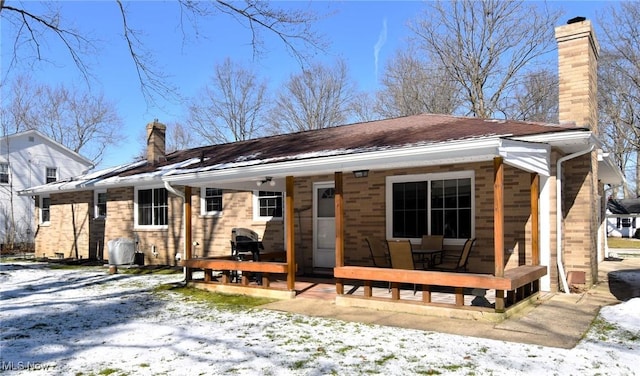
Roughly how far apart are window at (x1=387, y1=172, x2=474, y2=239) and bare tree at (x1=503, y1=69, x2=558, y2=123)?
19.6 m

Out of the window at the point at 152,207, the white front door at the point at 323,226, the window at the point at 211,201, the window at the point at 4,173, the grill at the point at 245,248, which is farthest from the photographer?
the window at the point at 4,173

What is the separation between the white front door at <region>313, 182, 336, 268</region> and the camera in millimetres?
11273

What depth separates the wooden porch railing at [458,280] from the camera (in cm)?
625

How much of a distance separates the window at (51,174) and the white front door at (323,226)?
20539 mm

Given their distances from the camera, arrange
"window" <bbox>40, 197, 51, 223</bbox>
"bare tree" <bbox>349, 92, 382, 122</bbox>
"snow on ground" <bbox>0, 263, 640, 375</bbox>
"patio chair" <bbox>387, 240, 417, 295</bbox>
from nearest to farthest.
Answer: "snow on ground" <bbox>0, 263, 640, 375</bbox> → "patio chair" <bbox>387, 240, 417, 295</bbox> → "window" <bbox>40, 197, 51, 223</bbox> → "bare tree" <bbox>349, 92, 382, 122</bbox>

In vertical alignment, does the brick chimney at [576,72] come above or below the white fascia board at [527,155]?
above

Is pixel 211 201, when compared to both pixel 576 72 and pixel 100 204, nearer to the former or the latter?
pixel 100 204

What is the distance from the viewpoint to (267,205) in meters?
12.3

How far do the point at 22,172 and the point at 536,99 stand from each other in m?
27.9

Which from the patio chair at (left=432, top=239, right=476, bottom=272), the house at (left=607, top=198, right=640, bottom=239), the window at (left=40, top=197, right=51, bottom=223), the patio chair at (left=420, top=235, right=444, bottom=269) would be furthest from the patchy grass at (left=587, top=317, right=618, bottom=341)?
the house at (left=607, top=198, right=640, bottom=239)

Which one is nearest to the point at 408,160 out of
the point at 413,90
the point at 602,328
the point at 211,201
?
the point at 602,328

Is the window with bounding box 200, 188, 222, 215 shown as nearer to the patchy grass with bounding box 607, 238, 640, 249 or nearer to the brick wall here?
the brick wall

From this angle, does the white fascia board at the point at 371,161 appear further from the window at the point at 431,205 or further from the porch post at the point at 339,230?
the window at the point at 431,205

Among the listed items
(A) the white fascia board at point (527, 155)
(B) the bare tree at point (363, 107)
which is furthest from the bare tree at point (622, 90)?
(A) the white fascia board at point (527, 155)
